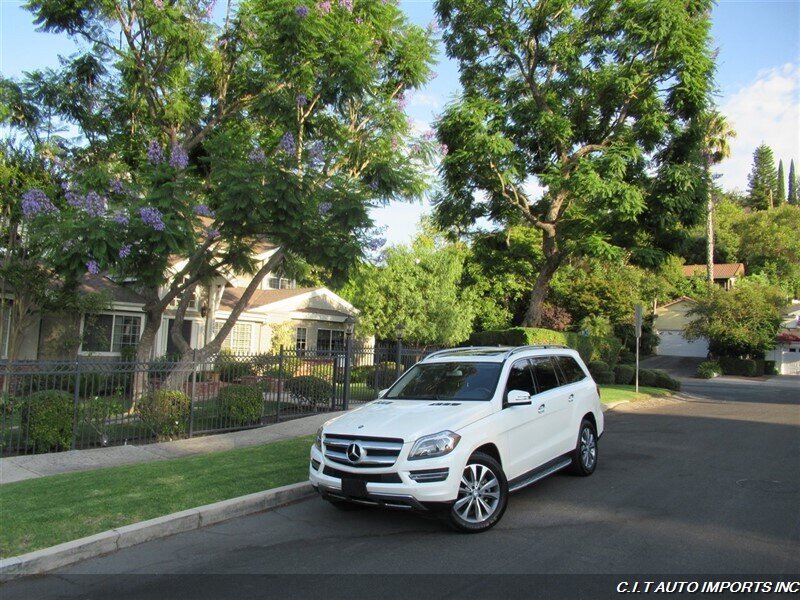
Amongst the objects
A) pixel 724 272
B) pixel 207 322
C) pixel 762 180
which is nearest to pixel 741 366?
pixel 724 272

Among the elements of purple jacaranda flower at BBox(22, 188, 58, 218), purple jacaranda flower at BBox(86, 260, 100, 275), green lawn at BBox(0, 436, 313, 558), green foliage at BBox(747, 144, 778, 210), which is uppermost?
green foliage at BBox(747, 144, 778, 210)

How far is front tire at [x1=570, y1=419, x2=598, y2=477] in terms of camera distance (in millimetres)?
7828

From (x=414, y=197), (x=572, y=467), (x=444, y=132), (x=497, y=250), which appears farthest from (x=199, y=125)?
(x=572, y=467)

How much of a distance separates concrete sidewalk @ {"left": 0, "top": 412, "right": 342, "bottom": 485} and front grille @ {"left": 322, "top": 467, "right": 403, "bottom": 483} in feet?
16.2

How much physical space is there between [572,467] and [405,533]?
310 cm

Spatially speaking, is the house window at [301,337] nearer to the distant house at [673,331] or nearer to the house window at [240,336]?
the house window at [240,336]

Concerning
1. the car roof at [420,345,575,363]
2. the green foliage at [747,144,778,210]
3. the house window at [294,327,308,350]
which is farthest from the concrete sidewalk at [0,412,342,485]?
the green foliage at [747,144,778,210]

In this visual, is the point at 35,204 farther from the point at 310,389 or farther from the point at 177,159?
the point at 310,389

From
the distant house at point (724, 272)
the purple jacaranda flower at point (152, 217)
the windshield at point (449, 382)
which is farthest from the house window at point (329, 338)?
the distant house at point (724, 272)

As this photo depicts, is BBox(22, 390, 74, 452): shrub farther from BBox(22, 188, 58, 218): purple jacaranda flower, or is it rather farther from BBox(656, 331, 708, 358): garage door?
BBox(656, 331, 708, 358): garage door

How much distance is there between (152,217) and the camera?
1174cm

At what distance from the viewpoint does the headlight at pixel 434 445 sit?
5.52 meters

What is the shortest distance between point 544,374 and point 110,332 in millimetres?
19196

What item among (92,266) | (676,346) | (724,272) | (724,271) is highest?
(724,271)
